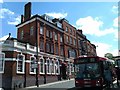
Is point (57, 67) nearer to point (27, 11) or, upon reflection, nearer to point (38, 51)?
point (38, 51)

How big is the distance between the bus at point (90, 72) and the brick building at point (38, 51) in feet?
34.0

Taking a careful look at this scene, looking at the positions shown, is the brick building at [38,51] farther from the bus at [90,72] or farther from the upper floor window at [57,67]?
the bus at [90,72]

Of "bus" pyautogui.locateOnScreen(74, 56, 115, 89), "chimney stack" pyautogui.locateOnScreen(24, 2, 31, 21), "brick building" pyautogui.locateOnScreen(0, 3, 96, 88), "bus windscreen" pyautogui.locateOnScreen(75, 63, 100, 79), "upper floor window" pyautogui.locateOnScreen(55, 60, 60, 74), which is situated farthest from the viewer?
"upper floor window" pyautogui.locateOnScreen(55, 60, 60, 74)

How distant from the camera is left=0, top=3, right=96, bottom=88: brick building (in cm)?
2555

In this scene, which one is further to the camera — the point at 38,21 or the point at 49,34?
the point at 49,34

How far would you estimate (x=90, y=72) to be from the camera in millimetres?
16844

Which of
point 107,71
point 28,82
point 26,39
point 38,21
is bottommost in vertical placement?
point 28,82

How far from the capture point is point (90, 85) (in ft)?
54.5

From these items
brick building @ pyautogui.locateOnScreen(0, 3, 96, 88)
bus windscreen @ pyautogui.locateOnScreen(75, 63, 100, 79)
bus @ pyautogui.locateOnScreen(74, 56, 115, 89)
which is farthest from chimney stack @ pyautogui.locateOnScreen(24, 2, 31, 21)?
bus windscreen @ pyautogui.locateOnScreen(75, 63, 100, 79)

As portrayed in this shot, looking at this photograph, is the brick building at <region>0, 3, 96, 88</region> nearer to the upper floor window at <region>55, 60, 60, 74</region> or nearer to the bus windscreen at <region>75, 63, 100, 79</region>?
the upper floor window at <region>55, 60, 60, 74</region>

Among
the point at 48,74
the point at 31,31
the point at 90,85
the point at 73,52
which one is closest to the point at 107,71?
the point at 90,85

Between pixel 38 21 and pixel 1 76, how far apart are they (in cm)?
1271

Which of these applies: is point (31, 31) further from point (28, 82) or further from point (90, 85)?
point (90, 85)

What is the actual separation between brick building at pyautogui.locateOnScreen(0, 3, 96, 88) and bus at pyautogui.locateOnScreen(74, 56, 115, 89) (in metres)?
10.4
